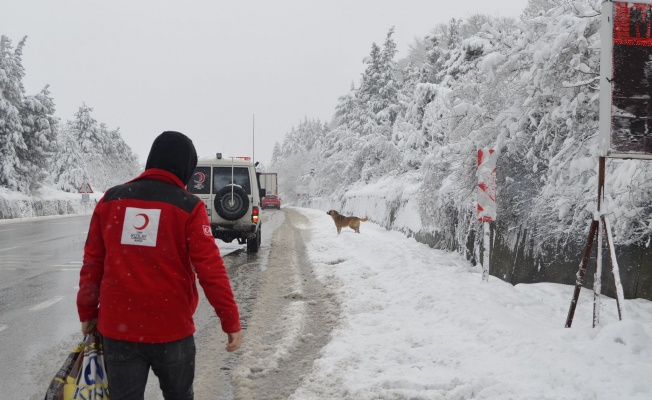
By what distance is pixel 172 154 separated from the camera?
246 cm

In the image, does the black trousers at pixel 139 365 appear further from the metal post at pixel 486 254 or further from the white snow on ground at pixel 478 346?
the metal post at pixel 486 254

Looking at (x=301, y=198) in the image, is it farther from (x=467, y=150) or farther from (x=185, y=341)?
(x=185, y=341)

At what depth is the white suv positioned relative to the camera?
1173 cm

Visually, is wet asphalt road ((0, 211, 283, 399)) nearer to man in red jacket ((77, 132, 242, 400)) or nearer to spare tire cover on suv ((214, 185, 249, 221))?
spare tire cover on suv ((214, 185, 249, 221))

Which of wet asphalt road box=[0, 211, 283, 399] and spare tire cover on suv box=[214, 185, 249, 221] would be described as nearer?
wet asphalt road box=[0, 211, 283, 399]

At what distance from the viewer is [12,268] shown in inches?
387

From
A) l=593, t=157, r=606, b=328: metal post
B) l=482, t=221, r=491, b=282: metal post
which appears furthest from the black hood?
l=482, t=221, r=491, b=282: metal post

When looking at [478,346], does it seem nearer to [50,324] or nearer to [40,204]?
[50,324]

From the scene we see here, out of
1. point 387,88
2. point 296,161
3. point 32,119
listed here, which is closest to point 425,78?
point 387,88

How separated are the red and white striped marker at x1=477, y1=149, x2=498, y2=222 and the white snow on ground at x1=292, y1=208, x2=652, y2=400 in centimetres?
118

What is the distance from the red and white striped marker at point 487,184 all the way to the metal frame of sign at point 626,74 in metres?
3.10

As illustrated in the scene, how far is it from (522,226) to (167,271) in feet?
24.0

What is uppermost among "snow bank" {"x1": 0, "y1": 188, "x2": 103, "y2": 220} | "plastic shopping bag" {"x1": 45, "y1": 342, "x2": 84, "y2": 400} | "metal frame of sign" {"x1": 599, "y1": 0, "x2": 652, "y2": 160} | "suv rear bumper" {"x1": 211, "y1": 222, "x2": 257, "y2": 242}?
"metal frame of sign" {"x1": 599, "y1": 0, "x2": 652, "y2": 160}

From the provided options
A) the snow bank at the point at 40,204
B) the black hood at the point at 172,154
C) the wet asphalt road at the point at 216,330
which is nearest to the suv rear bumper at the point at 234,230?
the wet asphalt road at the point at 216,330
